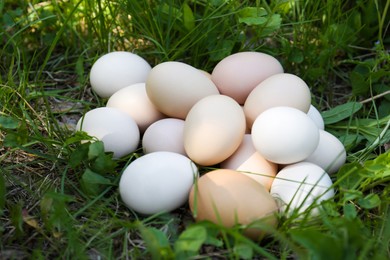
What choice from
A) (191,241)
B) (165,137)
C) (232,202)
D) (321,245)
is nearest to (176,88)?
(165,137)

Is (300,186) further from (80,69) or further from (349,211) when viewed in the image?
(80,69)

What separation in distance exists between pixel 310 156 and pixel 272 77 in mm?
245

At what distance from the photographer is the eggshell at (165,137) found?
161 centimetres

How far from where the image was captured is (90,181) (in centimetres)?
149

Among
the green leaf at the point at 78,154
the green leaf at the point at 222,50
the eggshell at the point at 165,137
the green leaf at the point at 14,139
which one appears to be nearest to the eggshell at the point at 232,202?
the eggshell at the point at 165,137

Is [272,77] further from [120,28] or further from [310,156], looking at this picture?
[120,28]

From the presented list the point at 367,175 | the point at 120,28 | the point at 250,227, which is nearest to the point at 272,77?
the point at 367,175

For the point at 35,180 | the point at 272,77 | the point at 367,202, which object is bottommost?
the point at 367,202

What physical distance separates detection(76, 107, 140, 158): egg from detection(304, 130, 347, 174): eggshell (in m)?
0.49

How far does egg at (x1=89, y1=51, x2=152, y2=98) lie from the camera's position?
72.0 inches

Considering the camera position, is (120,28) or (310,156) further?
(120,28)

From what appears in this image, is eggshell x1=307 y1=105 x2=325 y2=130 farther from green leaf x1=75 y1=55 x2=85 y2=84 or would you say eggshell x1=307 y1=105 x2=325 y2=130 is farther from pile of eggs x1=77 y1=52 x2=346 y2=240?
green leaf x1=75 y1=55 x2=85 y2=84

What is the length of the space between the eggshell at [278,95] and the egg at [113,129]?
0.33 metres

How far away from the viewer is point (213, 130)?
1513mm
